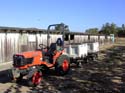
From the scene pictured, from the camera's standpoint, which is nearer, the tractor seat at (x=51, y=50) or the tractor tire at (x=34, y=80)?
the tractor tire at (x=34, y=80)

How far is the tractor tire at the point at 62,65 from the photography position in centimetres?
1373

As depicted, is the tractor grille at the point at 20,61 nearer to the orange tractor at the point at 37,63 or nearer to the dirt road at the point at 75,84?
the orange tractor at the point at 37,63

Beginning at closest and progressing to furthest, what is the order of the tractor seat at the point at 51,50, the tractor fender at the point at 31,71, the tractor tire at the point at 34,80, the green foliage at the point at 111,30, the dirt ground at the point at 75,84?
the dirt ground at the point at 75,84
the tractor fender at the point at 31,71
the tractor tire at the point at 34,80
the tractor seat at the point at 51,50
the green foliage at the point at 111,30

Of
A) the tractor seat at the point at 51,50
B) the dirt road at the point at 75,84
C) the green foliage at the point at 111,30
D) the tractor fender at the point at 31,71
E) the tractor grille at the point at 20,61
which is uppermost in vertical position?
the green foliage at the point at 111,30

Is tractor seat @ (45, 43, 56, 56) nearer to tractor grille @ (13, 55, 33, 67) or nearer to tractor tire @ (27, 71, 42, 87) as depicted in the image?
tractor grille @ (13, 55, 33, 67)

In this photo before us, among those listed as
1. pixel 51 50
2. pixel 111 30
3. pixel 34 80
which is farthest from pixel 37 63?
pixel 111 30

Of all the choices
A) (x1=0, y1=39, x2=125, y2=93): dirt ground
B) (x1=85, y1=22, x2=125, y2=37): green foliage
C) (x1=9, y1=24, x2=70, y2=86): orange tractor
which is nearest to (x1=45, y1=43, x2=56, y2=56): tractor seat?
A: (x1=9, y1=24, x2=70, y2=86): orange tractor

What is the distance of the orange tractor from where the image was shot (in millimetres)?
11833

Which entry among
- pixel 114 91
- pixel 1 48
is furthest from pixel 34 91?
pixel 1 48

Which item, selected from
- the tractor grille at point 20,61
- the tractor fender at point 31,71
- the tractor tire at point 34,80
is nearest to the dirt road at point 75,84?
the tractor tire at point 34,80

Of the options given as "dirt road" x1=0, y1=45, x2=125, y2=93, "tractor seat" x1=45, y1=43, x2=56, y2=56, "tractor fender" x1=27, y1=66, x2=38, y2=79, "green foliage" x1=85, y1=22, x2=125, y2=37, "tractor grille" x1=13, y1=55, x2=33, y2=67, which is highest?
"green foliage" x1=85, y1=22, x2=125, y2=37

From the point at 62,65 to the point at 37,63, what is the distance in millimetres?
1833

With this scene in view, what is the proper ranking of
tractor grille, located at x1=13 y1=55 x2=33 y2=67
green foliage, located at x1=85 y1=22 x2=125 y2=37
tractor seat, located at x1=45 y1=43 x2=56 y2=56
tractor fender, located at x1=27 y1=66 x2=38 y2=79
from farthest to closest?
green foliage, located at x1=85 y1=22 x2=125 y2=37 → tractor seat, located at x1=45 y1=43 x2=56 y2=56 → tractor grille, located at x1=13 y1=55 x2=33 y2=67 → tractor fender, located at x1=27 y1=66 x2=38 y2=79

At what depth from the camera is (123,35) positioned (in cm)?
10381
